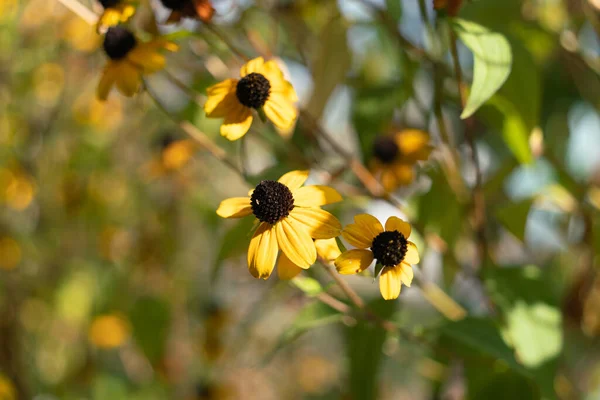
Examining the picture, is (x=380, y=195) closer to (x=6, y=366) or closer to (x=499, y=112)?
(x=499, y=112)

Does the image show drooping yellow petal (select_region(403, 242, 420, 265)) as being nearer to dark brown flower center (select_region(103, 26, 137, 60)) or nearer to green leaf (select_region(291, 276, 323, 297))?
green leaf (select_region(291, 276, 323, 297))

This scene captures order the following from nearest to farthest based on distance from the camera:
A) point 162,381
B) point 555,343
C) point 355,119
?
1. point 555,343
2. point 355,119
3. point 162,381

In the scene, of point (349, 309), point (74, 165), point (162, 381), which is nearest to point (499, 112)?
point (349, 309)

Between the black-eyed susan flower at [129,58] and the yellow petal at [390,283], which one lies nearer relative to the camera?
the yellow petal at [390,283]

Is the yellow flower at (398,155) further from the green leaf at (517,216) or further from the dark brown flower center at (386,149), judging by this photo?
the green leaf at (517,216)

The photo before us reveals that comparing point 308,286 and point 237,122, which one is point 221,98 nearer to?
point 237,122

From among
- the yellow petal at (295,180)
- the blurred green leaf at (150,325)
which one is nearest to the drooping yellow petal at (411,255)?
the yellow petal at (295,180)

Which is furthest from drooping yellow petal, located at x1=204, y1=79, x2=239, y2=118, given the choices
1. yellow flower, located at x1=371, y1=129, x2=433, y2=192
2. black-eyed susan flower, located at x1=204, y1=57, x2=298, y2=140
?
yellow flower, located at x1=371, y1=129, x2=433, y2=192
